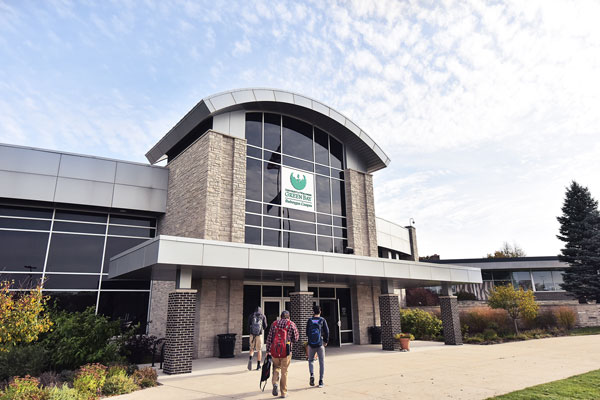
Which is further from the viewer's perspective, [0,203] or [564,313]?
[564,313]

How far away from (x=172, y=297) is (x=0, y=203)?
409 inches

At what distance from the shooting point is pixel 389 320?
1703cm

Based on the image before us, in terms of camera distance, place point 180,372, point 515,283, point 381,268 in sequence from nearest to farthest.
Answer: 1. point 180,372
2. point 381,268
3. point 515,283

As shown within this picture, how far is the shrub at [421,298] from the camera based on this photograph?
121ft

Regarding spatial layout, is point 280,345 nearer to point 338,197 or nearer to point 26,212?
point 338,197

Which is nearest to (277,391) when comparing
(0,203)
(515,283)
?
(0,203)

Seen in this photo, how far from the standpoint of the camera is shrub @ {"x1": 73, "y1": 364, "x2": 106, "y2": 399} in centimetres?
835

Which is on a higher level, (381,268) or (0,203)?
(0,203)

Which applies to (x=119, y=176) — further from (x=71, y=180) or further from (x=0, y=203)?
(x=0, y=203)

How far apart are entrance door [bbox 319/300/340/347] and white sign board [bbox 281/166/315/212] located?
5.14 metres

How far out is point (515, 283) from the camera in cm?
4072

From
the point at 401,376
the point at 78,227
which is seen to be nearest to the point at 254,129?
the point at 78,227

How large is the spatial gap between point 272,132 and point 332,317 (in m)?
10.2

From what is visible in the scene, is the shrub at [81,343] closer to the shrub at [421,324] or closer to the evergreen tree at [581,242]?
the shrub at [421,324]
